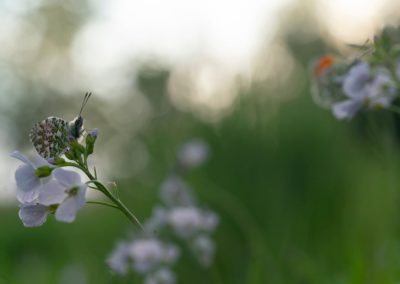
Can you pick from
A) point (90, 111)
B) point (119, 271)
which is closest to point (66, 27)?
point (90, 111)

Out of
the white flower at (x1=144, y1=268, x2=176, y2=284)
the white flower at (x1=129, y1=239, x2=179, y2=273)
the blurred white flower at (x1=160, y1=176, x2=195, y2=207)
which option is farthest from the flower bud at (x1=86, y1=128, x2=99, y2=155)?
the blurred white flower at (x1=160, y1=176, x2=195, y2=207)

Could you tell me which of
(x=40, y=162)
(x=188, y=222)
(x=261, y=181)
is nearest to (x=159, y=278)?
(x=188, y=222)

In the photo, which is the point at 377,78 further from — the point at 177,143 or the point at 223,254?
the point at 177,143

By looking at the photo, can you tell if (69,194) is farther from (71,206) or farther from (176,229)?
(176,229)

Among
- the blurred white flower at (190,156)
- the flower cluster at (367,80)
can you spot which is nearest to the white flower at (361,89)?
the flower cluster at (367,80)

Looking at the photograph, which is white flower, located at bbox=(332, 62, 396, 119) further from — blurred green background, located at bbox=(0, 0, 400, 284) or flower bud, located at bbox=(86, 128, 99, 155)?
blurred green background, located at bbox=(0, 0, 400, 284)

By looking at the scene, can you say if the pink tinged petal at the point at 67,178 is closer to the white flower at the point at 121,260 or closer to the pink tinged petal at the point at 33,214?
the pink tinged petal at the point at 33,214
